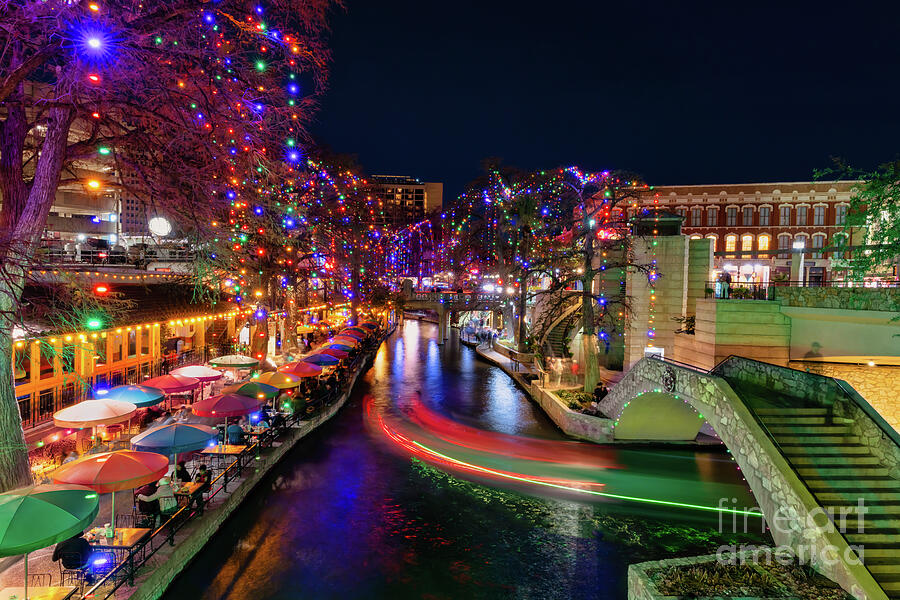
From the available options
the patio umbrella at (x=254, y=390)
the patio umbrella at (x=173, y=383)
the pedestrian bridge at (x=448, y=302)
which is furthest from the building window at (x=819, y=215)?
the patio umbrella at (x=173, y=383)

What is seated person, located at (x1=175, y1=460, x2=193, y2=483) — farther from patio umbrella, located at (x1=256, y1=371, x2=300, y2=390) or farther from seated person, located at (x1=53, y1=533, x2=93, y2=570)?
patio umbrella, located at (x1=256, y1=371, x2=300, y2=390)

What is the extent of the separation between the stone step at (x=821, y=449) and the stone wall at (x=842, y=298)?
5.28 meters

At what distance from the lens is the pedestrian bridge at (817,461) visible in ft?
30.5

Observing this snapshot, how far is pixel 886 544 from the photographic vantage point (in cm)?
945

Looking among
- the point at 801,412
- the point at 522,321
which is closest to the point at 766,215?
the point at 522,321

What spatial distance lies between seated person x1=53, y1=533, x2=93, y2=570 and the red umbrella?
6.79 meters

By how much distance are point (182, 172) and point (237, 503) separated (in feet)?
28.9

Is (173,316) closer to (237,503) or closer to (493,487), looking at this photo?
(237,503)

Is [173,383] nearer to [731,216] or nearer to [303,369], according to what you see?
[303,369]

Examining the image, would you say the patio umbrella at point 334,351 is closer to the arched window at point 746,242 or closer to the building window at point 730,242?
the building window at point 730,242

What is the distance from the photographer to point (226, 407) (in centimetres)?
1605

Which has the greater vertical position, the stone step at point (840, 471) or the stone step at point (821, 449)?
the stone step at point (821, 449)

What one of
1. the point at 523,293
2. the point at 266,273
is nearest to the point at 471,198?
the point at 523,293

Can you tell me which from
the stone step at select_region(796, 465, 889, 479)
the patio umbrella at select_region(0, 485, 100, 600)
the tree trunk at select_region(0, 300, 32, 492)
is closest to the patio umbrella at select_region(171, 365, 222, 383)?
the tree trunk at select_region(0, 300, 32, 492)
